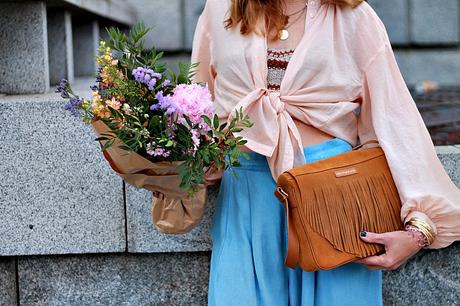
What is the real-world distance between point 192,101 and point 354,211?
26.8 inches


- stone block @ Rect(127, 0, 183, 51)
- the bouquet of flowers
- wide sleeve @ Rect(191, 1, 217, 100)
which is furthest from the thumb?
stone block @ Rect(127, 0, 183, 51)

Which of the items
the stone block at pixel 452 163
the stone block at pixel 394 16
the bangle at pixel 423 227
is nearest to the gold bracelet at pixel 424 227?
the bangle at pixel 423 227

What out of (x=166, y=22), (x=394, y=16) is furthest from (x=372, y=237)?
(x=394, y=16)

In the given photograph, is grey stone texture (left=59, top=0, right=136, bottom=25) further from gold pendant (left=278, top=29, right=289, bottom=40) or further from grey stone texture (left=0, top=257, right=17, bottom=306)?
gold pendant (left=278, top=29, right=289, bottom=40)

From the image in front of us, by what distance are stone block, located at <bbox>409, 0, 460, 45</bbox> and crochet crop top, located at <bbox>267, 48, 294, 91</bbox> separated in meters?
6.58

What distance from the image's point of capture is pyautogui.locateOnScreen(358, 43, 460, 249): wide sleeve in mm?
2664

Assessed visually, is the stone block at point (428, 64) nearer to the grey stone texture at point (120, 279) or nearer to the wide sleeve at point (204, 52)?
the grey stone texture at point (120, 279)

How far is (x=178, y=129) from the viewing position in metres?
2.28

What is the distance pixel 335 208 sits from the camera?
8.52 feet

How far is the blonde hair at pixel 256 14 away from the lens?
2705 mm

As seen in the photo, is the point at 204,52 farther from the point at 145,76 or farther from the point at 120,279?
the point at 120,279

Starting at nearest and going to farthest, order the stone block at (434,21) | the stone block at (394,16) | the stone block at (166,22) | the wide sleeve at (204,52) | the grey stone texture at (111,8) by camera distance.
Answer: the wide sleeve at (204,52) < the grey stone texture at (111,8) < the stone block at (166,22) < the stone block at (394,16) < the stone block at (434,21)

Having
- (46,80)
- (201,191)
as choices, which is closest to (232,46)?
(201,191)

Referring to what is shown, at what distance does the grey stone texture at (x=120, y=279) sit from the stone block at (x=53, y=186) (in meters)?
0.09
